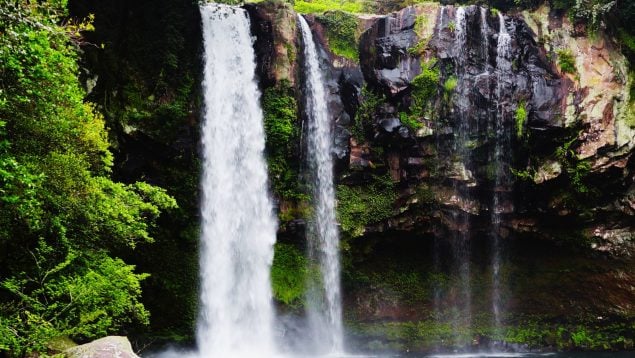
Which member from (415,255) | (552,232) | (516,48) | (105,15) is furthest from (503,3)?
(105,15)

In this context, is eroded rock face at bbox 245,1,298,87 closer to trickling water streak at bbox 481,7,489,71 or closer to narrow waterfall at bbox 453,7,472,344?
Answer: narrow waterfall at bbox 453,7,472,344

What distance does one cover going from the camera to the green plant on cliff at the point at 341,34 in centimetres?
1490

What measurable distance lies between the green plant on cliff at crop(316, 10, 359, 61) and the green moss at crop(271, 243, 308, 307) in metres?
5.84

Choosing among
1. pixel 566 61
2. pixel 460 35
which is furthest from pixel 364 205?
pixel 566 61

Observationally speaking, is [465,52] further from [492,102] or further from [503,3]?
[503,3]

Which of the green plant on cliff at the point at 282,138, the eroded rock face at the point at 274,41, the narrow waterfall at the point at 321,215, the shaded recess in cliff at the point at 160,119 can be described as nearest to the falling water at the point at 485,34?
the narrow waterfall at the point at 321,215

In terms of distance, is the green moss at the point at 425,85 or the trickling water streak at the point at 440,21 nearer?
the green moss at the point at 425,85

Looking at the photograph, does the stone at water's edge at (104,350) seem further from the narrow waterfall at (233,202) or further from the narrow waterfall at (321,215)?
the narrow waterfall at (321,215)

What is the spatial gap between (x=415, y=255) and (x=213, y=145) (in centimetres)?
659

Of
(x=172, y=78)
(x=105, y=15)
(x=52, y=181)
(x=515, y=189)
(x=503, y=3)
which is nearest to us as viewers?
(x=52, y=181)

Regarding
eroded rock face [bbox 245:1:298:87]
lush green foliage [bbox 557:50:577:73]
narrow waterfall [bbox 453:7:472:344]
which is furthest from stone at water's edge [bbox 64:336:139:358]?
lush green foliage [bbox 557:50:577:73]

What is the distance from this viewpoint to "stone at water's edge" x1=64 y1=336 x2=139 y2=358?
5805 mm

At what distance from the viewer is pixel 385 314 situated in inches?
593

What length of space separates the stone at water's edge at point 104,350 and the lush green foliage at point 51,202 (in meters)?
0.28
